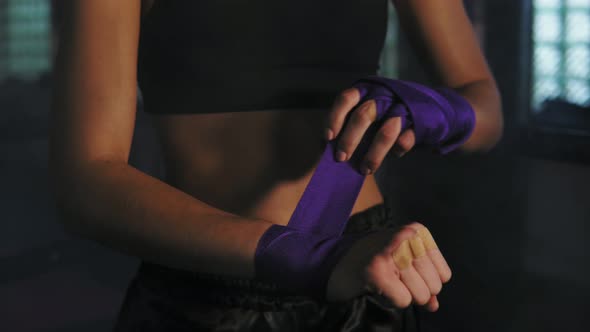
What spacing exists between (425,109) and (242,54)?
228mm

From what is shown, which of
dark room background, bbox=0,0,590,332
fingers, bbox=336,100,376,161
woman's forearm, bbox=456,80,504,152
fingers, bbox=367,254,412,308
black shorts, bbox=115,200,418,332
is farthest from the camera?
dark room background, bbox=0,0,590,332

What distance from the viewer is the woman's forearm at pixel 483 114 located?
34.6 inches

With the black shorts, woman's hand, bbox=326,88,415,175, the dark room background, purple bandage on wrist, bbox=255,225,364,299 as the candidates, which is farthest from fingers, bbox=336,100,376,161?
the dark room background

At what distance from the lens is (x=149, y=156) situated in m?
3.12

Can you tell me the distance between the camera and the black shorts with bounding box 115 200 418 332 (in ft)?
2.50

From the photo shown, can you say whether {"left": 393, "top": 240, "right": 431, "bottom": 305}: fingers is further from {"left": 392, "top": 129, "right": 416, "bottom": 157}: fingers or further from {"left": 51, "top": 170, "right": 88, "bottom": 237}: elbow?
{"left": 51, "top": 170, "right": 88, "bottom": 237}: elbow

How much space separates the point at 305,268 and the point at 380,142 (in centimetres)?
17

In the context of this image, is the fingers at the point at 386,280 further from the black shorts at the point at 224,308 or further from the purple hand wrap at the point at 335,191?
the black shorts at the point at 224,308

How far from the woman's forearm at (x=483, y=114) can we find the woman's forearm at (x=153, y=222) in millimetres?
413

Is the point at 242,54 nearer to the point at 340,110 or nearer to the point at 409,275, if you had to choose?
the point at 340,110

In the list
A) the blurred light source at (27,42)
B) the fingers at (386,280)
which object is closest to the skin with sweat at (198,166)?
the fingers at (386,280)

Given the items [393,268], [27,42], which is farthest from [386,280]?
[27,42]

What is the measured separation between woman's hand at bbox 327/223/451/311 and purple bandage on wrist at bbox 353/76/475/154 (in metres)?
0.18

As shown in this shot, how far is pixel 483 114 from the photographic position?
34.8 inches
